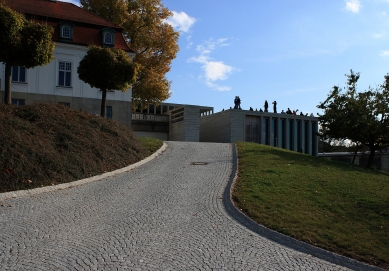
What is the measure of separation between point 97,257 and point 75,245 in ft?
2.59

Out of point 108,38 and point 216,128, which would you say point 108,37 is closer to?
point 108,38

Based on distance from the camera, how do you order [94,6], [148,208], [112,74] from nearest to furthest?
[148,208]
[112,74]
[94,6]

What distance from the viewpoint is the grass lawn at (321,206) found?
29.0 feet


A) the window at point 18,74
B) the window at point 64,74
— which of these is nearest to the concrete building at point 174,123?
the window at point 64,74

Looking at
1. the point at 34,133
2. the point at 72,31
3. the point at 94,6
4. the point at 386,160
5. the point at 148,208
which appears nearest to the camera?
the point at 148,208

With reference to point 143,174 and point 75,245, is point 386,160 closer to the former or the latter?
point 143,174

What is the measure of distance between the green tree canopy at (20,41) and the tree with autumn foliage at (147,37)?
1664cm

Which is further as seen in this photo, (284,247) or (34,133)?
(34,133)

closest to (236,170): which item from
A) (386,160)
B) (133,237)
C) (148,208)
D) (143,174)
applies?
(143,174)

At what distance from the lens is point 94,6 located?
37.8 meters

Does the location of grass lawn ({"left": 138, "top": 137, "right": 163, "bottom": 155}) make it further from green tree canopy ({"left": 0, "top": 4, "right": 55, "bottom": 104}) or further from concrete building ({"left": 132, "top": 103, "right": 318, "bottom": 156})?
concrete building ({"left": 132, "top": 103, "right": 318, "bottom": 156})

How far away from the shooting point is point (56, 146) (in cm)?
1595

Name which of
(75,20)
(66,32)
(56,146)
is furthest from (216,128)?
(56,146)

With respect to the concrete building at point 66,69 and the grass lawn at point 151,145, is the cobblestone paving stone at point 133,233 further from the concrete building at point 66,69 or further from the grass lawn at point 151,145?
the concrete building at point 66,69
